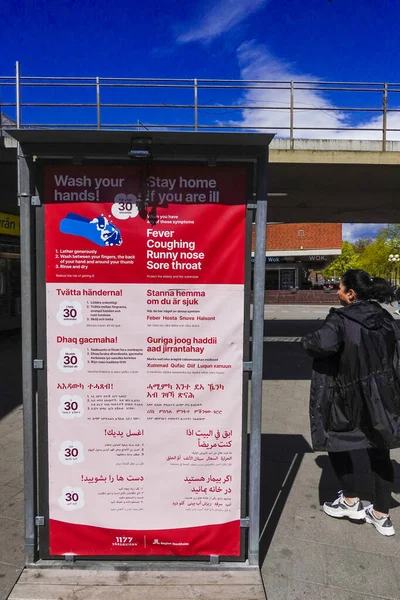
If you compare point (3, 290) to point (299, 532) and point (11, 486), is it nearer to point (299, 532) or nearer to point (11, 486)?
point (11, 486)

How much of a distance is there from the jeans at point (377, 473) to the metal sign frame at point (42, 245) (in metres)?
0.92

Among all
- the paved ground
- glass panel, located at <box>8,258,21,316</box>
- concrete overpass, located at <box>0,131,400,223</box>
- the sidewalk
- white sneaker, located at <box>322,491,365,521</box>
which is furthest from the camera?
glass panel, located at <box>8,258,21,316</box>

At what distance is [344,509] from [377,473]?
0.44 metres

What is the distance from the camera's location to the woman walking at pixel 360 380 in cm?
291

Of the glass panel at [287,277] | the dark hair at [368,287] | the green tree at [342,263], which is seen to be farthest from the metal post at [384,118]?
the green tree at [342,263]

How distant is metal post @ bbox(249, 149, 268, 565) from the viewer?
244cm

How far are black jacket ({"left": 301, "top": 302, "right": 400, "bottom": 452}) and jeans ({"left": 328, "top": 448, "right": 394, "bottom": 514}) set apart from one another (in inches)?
7.7

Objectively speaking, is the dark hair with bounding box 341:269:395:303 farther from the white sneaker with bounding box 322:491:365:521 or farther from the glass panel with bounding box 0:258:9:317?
the glass panel with bounding box 0:258:9:317

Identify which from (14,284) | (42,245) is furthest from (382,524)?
(14,284)

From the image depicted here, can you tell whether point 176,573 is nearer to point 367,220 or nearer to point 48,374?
point 48,374

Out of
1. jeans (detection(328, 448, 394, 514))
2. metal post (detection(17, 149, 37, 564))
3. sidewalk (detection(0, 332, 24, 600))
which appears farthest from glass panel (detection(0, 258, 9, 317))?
jeans (detection(328, 448, 394, 514))

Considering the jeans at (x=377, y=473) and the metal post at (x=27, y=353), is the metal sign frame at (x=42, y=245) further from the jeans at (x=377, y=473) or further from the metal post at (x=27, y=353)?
the jeans at (x=377, y=473)

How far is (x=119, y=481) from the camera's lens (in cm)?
256

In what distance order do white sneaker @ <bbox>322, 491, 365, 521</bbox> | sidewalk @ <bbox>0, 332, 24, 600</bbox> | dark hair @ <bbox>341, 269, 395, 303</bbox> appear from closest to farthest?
1. sidewalk @ <bbox>0, 332, 24, 600</bbox>
2. dark hair @ <bbox>341, 269, 395, 303</bbox>
3. white sneaker @ <bbox>322, 491, 365, 521</bbox>
